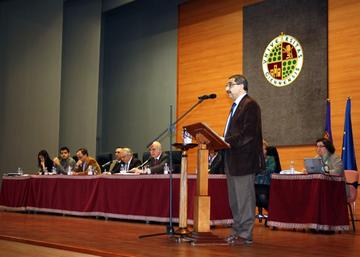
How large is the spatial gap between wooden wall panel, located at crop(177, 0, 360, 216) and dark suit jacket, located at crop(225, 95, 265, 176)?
3.84 meters

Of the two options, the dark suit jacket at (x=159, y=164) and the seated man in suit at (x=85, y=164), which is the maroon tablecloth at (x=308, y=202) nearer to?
A: the dark suit jacket at (x=159, y=164)

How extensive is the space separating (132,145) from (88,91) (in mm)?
1445

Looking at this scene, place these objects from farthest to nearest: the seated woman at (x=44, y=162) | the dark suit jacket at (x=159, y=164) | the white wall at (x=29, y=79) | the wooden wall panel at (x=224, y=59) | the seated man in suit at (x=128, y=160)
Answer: the white wall at (x=29, y=79) < the seated woman at (x=44, y=162) < the wooden wall panel at (x=224, y=59) < the seated man in suit at (x=128, y=160) < the dark suit jacket at (x=159, y=164)

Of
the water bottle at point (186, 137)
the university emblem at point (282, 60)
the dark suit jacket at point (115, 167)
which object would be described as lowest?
the dark suit jacket at point (115, 167)

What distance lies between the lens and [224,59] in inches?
372

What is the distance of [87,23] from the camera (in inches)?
441

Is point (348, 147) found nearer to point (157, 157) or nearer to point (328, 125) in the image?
point (328, 125)

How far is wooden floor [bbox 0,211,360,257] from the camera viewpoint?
3.64m

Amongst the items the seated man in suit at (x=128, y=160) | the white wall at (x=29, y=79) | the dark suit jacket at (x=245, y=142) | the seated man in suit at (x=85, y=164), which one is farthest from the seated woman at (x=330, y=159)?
the white wall at (x=29, y=79)

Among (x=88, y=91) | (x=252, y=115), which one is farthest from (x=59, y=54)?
(x=252, y=115)

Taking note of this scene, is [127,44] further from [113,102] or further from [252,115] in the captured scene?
[252,115]

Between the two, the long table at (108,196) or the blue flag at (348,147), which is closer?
the long table at (108,196)

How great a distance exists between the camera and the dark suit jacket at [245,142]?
4016 mm

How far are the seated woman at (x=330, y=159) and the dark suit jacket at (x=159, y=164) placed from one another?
1.96 metres
